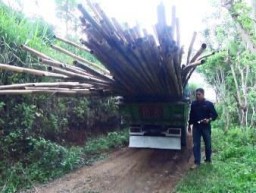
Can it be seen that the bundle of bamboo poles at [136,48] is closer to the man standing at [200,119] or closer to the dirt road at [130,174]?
the man standing at [200,119]

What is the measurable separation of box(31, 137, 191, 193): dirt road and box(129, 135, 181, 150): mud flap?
9.2 inches

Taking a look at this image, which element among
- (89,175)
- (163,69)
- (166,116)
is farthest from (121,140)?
(163,69)

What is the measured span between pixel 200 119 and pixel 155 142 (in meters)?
1.38

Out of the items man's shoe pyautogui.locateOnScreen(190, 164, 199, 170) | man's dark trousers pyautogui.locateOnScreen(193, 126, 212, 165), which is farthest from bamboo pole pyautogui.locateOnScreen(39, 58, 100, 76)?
man's shoe pyautogui.locateOnScreen(190, 164, 199, 170)

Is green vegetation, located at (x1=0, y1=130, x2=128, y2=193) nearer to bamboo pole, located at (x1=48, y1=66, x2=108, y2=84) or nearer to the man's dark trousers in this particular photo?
bamboo pole, located at (x1=48, y1=66, x2=108, y2=84)

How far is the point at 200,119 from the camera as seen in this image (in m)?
6.73

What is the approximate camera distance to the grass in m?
5.13

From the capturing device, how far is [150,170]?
261 inches

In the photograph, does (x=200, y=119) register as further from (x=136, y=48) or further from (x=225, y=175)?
(x=136, y=48)

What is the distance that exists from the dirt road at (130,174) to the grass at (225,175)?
0.35 meters

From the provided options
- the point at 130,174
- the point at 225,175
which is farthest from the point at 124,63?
the point at 225,175

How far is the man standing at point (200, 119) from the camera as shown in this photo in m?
6.71

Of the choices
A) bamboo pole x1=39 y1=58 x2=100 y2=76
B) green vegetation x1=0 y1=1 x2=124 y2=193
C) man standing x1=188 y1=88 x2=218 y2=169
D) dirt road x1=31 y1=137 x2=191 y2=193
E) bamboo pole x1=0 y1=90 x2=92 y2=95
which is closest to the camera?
dirt road x1=31 y1=137 x2=191 y2=193

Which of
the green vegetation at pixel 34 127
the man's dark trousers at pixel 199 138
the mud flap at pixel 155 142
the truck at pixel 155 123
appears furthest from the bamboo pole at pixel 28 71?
the man's dark trousers at pixel 199 138
